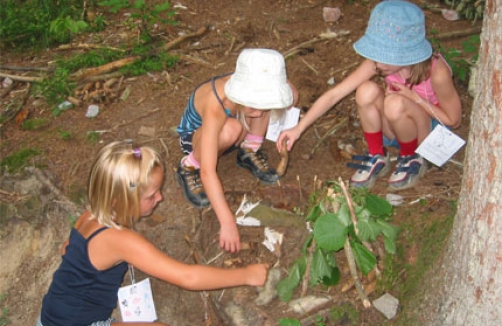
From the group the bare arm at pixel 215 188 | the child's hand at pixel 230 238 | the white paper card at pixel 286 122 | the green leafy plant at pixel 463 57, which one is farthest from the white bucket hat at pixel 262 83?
the green leafy plant at pixel 463 57

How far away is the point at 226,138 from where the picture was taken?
3.40 meters

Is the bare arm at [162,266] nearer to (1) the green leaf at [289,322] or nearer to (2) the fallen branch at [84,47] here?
(1) the green leaf at [289,322]

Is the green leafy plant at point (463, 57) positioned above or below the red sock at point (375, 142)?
above

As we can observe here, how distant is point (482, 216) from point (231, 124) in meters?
1.68

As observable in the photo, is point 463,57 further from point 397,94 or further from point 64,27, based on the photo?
point 64,27

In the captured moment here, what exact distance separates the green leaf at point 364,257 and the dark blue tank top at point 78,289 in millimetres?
1119

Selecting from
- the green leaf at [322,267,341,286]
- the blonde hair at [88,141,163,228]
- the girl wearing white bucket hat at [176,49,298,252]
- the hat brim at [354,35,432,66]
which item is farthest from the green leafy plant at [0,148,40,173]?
the hat brim at [354,35,432,66]

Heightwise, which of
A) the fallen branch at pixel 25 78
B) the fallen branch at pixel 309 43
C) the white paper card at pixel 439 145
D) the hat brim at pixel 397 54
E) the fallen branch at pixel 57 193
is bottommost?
the fallen branch at pixel 25 78

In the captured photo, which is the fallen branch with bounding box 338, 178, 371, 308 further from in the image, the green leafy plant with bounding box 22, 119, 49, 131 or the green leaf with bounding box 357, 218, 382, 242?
the green leafy plant with bounding box 22, 119, 49, 131

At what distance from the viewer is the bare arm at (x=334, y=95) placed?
131 inches

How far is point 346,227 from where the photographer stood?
96.9 inches

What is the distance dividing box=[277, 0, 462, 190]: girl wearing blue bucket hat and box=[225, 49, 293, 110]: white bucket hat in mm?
460

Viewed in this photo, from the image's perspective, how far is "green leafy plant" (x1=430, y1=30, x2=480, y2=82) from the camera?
380 centimetres

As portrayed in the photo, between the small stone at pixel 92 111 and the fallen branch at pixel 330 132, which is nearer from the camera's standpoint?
the fallen branch at pixel 330 132
